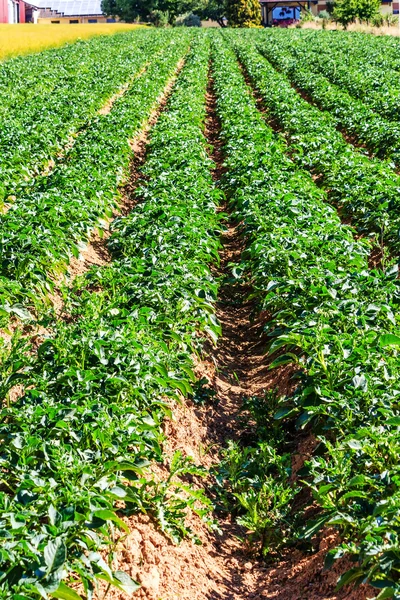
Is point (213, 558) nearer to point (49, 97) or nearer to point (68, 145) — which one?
point (68, 145)

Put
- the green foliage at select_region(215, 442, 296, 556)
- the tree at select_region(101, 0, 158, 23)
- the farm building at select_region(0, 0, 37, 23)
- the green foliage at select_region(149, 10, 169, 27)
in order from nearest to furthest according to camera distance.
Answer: the green foliage at select_region(215, 442, 296, 556)
the farm building at select_region(0, 0, 37, 23)
the green foliage at select_region(149, 10, 169, 27)
the tree at select_region(101, 0, 158, 23)

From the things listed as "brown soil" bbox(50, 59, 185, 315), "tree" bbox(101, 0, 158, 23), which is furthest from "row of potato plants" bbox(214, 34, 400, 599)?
"tree" bbox(101, 0, 158, 23)

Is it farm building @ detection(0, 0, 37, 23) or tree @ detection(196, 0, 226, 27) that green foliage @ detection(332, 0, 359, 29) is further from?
farm building @ detection(0, 0, 37, 23)

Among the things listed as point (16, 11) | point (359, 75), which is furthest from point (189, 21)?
point (359, 75)

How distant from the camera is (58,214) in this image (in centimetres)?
803

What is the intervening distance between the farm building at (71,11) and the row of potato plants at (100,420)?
332ft

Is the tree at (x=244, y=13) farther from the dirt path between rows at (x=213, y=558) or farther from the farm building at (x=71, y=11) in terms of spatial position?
the dirt path between rows at (x=213, y=558)

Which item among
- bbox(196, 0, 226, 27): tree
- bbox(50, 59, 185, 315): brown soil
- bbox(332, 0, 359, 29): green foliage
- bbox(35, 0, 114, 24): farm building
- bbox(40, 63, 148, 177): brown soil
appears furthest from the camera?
bbox(35, 0, 114, 24): farm building

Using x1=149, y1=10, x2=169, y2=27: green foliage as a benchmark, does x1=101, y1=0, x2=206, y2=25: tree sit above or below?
above

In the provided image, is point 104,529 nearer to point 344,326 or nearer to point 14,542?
point 14,542

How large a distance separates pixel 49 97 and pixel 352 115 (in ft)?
24.3

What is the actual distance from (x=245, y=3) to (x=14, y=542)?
226ft

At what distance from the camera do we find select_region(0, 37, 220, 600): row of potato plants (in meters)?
3.06

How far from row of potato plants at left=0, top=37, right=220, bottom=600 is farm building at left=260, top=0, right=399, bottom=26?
80003 millimetres
